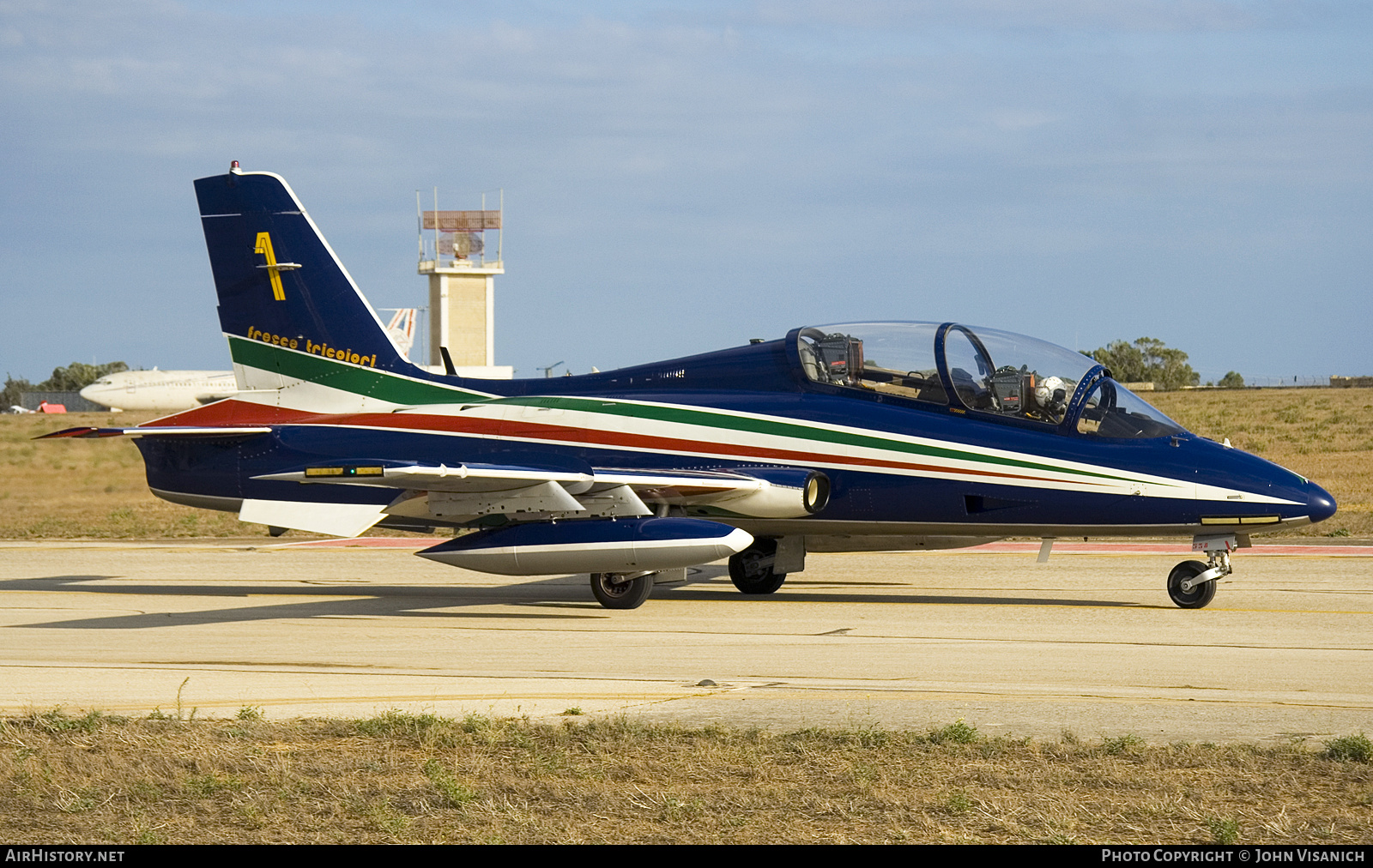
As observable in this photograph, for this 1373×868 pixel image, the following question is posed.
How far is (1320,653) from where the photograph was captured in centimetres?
1105

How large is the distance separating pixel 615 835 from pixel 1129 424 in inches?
364

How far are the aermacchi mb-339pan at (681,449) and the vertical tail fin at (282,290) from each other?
0.9 inches

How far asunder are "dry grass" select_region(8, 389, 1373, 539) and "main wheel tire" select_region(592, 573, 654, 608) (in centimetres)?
1244

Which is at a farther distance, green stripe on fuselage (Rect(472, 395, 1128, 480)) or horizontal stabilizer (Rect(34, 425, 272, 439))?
horizontal stabilizer (Rect(34, 425, 272, 439))

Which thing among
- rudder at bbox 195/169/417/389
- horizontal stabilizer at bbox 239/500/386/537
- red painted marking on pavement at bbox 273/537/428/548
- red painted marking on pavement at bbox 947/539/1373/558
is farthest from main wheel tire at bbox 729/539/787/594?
red painted marking on pavement at bbox 273/537/428/548

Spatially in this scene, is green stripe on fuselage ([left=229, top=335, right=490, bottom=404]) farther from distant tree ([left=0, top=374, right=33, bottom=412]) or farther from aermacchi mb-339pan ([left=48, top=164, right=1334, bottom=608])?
distant tree ([left=0, top=374, right=33, bottom=412])

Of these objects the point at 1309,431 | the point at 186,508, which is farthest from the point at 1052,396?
the point at 1309,431

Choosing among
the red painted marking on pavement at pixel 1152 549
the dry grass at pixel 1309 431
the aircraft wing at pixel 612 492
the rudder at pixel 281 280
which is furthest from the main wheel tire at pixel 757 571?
the dry grass at pixel 1309 431

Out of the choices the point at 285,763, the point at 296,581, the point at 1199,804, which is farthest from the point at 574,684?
the point at 296,581

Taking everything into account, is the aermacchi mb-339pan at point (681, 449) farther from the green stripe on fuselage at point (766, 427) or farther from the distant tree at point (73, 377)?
the distant tree at point (73, 377)

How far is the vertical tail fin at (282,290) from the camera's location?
1703 cm

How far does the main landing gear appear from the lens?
529 inches

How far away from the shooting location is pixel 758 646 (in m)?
12.0

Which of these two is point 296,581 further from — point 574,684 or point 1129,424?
point 1129,424
